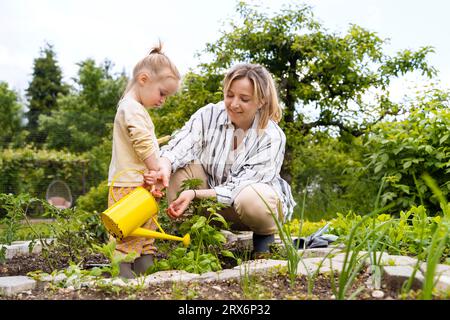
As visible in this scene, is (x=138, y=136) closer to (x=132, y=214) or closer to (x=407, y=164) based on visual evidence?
(x=132, y=214)

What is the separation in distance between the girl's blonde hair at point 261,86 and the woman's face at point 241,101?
0.02m

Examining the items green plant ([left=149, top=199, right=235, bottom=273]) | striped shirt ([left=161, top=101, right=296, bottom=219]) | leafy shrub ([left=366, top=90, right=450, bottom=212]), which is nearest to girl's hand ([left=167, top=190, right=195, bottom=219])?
green plant ([left=149, top=199, right=235, bottom=273])

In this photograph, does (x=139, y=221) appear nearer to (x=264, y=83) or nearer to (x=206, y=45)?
A: (x=264, y=83)

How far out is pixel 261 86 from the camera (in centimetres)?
262

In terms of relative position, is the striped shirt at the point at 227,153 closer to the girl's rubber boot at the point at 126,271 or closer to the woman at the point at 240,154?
the woman at the point at 240,154

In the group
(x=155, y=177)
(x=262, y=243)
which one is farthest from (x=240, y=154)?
(x=155, y=177)

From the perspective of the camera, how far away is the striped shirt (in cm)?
259

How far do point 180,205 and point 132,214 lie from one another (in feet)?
0.87

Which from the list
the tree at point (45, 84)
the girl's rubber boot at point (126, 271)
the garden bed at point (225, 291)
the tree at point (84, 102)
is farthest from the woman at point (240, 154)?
the tree at point (45, 84)

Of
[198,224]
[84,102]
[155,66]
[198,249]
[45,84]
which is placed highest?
[45,84]

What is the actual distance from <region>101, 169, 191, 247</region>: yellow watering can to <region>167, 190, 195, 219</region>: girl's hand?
0.30 ft

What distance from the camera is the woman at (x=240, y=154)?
8.20 ft

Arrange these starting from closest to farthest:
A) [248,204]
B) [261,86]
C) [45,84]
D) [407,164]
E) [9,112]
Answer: [248,204]
[261,86]
[407,164]
[9,112]
[45,84]
